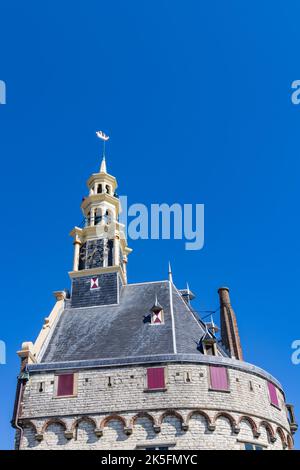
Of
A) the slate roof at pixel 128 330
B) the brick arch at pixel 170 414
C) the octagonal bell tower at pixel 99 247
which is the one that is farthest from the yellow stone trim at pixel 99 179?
the brick arch at pixel 170 414

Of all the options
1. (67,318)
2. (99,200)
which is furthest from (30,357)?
(99,200)

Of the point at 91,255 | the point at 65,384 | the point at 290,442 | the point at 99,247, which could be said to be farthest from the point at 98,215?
the point at 290,442

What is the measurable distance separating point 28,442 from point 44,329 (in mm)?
7598

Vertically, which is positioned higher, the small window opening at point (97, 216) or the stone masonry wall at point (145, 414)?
the small window opening at point (97, 216)

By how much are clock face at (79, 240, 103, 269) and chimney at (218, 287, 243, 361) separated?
9208mm

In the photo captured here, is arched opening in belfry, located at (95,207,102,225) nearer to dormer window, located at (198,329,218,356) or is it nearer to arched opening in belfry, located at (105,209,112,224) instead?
arched opening in belfry, located at (105,209,112,224)

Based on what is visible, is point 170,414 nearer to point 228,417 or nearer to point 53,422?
point 228,417

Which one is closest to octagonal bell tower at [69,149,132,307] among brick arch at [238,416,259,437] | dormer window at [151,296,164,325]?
dormer window at [151,296,164,325]

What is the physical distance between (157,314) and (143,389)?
6.09 meters

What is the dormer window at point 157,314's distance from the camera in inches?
1328

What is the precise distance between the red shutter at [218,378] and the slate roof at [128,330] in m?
1.53

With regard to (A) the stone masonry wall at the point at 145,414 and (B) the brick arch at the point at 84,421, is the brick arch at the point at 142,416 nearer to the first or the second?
(A) the stone masonry wall at the point at 145,414

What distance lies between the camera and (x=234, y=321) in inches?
1485
